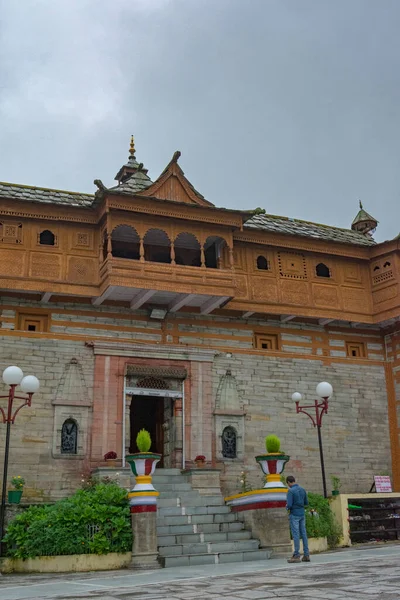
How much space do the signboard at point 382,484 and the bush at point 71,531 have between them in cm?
930

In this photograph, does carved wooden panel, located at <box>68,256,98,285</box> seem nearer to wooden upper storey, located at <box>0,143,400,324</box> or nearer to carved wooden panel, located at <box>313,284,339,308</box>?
wooden upper storey, located at <box>0,143,400,324</box>

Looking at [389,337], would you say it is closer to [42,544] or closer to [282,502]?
[282,502]

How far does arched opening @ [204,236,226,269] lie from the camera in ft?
64.1

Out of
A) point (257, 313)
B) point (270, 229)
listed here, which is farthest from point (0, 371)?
point (270, 229)

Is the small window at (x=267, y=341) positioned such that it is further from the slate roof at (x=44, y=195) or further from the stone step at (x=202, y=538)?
the stone step at (x=202, y=538)

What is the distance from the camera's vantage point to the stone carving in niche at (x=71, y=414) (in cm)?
1719

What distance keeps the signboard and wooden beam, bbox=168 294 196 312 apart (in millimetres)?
7667

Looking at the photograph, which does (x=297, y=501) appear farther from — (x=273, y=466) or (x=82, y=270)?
(x=82, y=270)

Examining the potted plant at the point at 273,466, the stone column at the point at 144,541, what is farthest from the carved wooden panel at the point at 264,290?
the stone column at the point at 144,541

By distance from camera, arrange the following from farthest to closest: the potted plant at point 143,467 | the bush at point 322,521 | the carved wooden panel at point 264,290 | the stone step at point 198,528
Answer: the carved wooden panel at point 264,290, the bush at point 322,521, the stone step at point 198,528, the potted plant at point 143,467

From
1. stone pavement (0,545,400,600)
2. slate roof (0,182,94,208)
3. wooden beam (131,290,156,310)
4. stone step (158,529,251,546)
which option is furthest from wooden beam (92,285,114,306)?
stone pavement (0,545,400,600)

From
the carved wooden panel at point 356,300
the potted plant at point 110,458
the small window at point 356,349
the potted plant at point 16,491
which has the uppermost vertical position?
the carved wooden panel at point 356,300

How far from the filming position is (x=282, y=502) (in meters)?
13.9

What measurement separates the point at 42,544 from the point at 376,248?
13.9m
